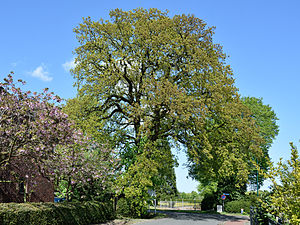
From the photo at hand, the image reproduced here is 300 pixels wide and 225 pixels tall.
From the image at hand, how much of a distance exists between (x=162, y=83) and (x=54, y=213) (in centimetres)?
1247

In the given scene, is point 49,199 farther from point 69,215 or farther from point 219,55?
point 219,55

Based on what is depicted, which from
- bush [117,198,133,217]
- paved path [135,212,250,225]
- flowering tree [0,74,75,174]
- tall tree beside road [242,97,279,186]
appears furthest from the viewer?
tall tree beside road [242,97,279,186]

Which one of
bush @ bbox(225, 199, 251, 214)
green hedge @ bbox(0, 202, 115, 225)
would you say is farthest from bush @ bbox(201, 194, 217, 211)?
green hedge @ bbox(0, 202, 115, 225)

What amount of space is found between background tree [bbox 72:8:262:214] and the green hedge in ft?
15.1

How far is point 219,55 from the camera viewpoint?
29.1m

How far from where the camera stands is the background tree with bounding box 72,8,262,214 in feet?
87.4

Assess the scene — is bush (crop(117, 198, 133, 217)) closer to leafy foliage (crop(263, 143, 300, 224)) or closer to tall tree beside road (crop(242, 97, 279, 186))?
leafy foliage (crop(263, 143, 300, 224))

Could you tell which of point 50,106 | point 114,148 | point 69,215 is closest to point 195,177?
point 114,148

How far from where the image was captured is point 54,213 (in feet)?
57.4

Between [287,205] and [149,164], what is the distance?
1779cm

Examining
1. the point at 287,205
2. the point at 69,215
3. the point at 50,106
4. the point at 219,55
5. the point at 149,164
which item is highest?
the point at 219,55

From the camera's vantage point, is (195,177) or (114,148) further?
(195,177)

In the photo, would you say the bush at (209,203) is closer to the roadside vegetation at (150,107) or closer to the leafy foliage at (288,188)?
the roadside vegetation at (150,107)

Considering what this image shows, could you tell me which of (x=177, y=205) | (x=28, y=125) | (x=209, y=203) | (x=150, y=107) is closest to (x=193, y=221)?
(x=150, y=107)
